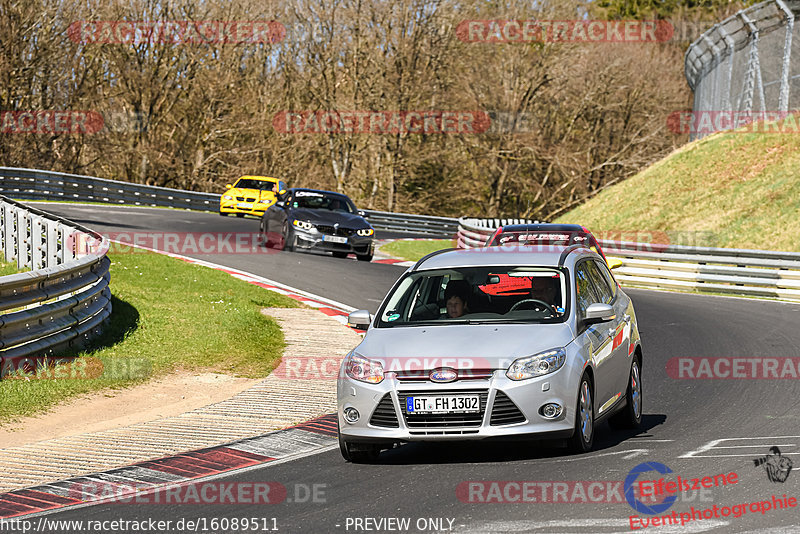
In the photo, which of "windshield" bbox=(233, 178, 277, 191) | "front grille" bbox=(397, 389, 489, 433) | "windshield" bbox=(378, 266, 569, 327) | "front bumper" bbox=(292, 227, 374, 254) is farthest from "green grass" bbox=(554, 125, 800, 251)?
"front grille" bbox=(397, 389, 489, 433)

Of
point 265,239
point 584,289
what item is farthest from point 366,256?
point 584,289

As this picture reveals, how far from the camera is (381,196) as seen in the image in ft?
194

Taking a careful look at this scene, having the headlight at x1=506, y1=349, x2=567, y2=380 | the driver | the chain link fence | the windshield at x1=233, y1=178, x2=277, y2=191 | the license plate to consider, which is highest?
the chain link fence

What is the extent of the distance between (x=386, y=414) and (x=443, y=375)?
51 centimetres

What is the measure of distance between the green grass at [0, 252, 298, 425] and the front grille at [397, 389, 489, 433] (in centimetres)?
397

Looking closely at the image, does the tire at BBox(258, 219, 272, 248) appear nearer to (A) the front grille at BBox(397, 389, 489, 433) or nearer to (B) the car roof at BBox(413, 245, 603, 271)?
(B) the car roof at BBox(413, 245, 603, 271)

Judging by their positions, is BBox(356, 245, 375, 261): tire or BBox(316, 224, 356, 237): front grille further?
BBox(356, 245, 375, 261): tire

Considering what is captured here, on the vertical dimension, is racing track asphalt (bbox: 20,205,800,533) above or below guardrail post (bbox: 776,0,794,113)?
below

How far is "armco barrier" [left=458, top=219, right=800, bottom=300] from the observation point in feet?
77.0

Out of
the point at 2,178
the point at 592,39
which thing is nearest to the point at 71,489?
the point at 2,178

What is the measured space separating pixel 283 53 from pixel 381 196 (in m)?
9.39

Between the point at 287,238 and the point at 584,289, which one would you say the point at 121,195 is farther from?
the point at 584,289

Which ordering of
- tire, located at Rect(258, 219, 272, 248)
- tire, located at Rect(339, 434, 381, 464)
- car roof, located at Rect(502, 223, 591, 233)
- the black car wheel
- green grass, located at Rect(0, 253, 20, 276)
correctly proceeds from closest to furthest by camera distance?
tire, located at Rect(339, 434, 381, 464) → car roof, located at Rect(502, 223, 591, 233) → green grass, located at Rect(0, 253, 20, 276) → the black car wheel → tire, located at Rect(258, 219, 272, 248)

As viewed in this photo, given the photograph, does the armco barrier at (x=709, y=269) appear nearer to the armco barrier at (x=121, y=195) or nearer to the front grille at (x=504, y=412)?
the armco barrier at (x=121, y=195)
